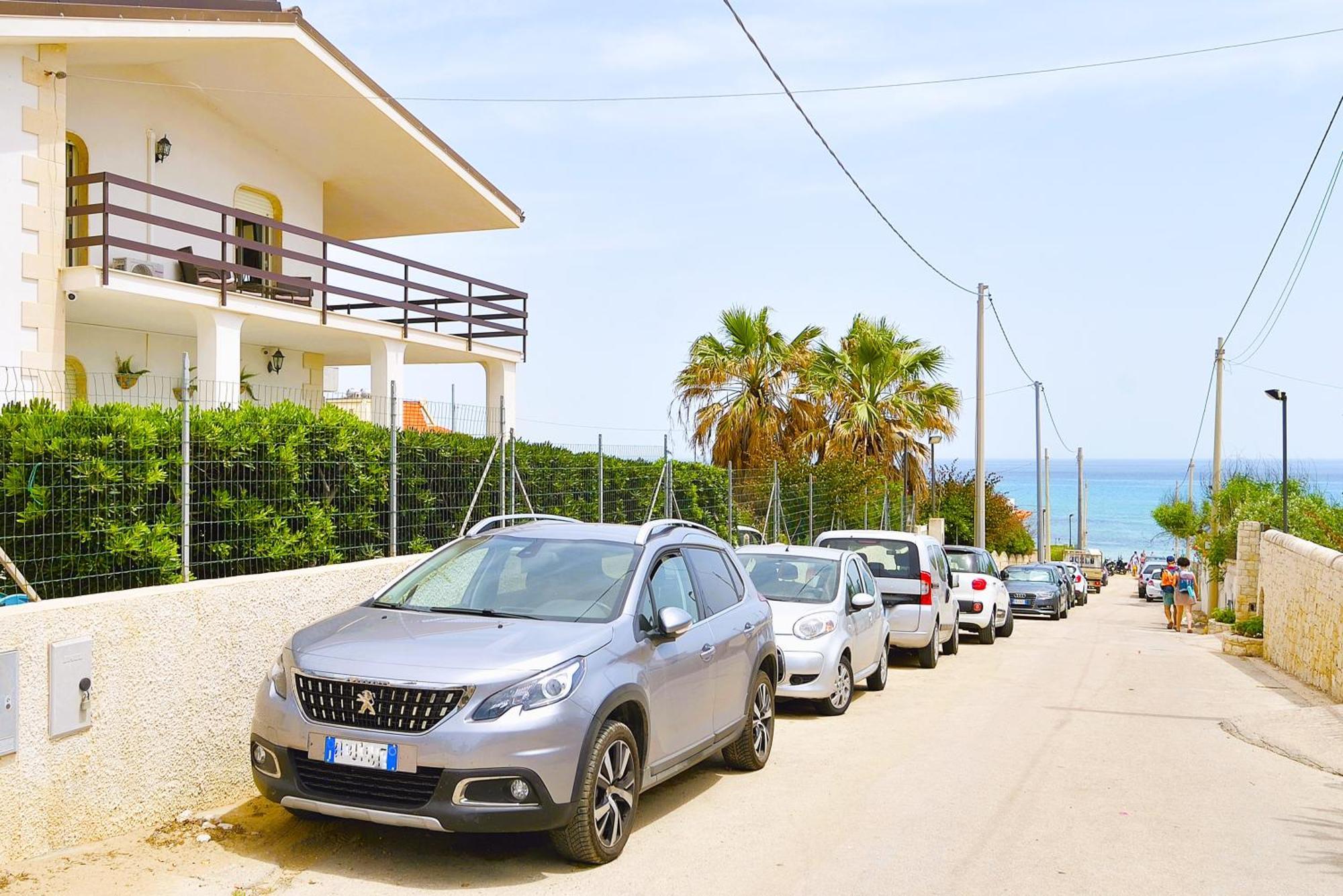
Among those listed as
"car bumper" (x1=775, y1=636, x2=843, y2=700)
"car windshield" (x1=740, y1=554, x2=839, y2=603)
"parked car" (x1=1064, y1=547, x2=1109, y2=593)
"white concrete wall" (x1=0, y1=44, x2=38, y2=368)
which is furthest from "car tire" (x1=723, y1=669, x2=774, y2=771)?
"parked car" (x1=1064, y1=547, x2=1109, y2=593)

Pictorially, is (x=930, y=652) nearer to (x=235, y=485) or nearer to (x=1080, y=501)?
(x=235, y=485)

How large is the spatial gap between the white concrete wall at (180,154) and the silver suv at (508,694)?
35.0 ft

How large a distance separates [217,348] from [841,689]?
9591 mm

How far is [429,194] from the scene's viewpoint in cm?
2238

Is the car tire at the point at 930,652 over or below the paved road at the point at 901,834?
below

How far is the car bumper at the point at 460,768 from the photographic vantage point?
18.2 ft

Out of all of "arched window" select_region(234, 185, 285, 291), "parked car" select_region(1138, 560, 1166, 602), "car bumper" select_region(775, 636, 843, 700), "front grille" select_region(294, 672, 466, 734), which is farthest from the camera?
"parked car" select_region(1138, 560, 1166, 602)

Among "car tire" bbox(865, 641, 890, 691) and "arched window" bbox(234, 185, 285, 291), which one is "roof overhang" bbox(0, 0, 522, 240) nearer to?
"arched window" bbox(234, 185, 285, 291)

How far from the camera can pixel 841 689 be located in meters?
11.3

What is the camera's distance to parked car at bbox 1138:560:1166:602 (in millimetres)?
53688

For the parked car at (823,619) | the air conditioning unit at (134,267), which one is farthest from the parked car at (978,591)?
the air conditioning unit at (134,267)

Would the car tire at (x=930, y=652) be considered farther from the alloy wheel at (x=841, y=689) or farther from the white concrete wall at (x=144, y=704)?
the white concrete wall at (x=144, y=704)

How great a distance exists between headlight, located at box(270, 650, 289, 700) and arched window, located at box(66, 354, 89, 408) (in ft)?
32.9

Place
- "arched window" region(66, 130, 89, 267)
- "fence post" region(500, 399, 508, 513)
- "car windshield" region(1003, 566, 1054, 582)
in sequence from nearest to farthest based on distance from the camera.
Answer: "fence post" region(500, 399, 508, 513)
"arched window" region(66, 130, 89, 267)
"car windshield" region(1003, 566, 1054, 582)
